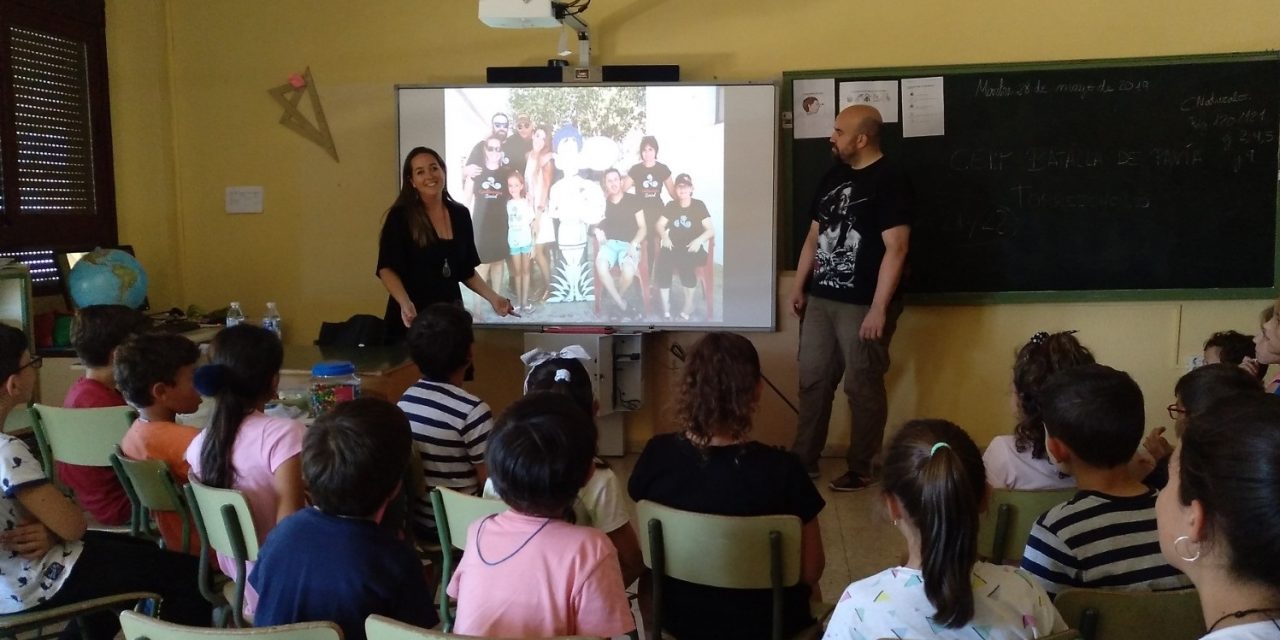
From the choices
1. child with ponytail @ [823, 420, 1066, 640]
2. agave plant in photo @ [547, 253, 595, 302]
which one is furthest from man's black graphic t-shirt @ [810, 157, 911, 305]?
child with ponytail @ [823, 420, 1066, 640]

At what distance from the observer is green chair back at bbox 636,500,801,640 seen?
1.81 meters

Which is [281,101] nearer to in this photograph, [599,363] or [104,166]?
[104,166]

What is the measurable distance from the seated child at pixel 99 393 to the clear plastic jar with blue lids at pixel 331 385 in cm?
51

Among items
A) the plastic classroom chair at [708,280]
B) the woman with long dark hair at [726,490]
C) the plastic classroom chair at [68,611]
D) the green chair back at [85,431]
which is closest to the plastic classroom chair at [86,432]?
the green chair back at [85,431]

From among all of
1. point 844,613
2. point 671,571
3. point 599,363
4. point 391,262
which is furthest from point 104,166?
point 844,613

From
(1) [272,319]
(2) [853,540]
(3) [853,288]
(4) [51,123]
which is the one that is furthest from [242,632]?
(4) [51,123]

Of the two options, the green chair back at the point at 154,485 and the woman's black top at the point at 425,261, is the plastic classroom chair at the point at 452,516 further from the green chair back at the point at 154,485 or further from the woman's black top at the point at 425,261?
the woman's black top at the point at 425,261

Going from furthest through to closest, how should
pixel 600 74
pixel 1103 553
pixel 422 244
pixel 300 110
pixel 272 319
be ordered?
pixel 300 110, pixel 600 74, pixel 272 319, pixel 422 244, pixel 1103 553

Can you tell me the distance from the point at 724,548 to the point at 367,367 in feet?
5.95

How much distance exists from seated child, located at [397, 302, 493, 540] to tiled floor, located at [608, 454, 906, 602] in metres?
1.31

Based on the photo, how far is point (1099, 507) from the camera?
5.61 ft

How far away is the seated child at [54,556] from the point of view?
193 cm

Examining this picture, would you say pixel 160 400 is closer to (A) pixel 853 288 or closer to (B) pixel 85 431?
(B) pixel 85 431

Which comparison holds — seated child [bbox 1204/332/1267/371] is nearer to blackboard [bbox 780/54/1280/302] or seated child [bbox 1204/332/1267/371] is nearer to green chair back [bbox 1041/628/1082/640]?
blackboard [bbox 780/54/1280/302]
